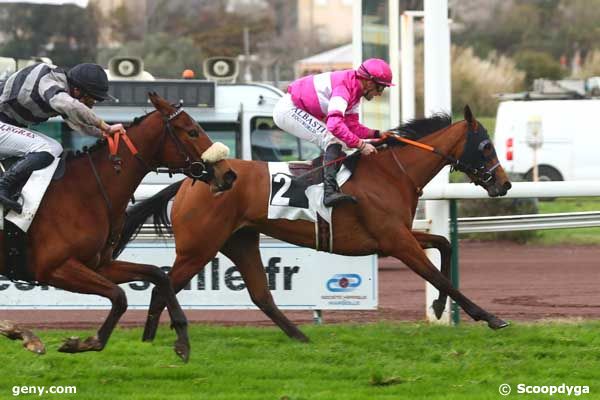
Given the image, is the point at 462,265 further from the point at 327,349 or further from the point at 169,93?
the point at 327,349

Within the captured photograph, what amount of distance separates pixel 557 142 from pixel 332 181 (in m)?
13.7

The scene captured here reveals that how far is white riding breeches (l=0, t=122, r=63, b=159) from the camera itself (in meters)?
7.71

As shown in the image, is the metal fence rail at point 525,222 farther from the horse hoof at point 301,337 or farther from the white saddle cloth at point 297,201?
the horse hoof at point 301,337

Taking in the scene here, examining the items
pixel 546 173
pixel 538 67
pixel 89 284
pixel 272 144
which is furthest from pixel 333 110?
pixel 538 67

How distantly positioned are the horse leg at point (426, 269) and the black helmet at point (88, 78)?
7.42 feet

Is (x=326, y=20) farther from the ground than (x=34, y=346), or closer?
farther from the ground

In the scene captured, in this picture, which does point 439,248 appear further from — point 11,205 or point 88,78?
point 11,205

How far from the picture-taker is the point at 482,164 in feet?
30.1

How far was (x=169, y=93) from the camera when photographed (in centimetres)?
1497

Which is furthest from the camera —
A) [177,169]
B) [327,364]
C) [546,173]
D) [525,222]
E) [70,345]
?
[546,173]

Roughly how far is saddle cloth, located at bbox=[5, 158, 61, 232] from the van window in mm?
7664

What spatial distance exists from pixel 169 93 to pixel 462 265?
3.78m

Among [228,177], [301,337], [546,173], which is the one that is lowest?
[546,173]

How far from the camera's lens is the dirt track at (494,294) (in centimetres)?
1021
